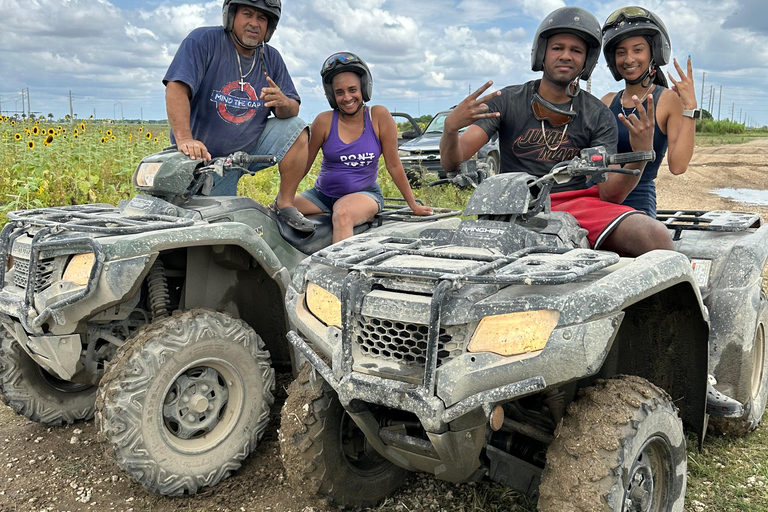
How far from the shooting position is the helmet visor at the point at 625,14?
4.08 meters

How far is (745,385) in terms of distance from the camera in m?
3.70

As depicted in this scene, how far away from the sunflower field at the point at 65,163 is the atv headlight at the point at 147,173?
338 centimetres

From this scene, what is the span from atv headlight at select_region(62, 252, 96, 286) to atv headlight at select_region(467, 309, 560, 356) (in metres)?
1.91

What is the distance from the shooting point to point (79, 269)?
10.6ft

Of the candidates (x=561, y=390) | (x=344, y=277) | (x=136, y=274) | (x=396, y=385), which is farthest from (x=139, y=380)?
(x=561, y=390)

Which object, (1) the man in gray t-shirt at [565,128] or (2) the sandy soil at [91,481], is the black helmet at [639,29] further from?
(2) the sandy soil at [91,481]

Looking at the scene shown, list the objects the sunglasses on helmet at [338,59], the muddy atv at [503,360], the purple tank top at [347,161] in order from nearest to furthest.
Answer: the muddy atv at [503,360] → the sunglasses on helmet at [338,59] → the purple tank top at [347,161]

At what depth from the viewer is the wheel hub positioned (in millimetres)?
3453

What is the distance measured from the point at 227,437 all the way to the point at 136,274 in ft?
3.26

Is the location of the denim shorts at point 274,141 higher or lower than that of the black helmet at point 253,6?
lower

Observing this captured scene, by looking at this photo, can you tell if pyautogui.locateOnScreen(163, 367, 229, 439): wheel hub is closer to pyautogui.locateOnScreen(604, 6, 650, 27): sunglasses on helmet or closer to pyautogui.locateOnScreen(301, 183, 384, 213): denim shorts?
pyautogui.locateOnScreen(301, 183, 384, 213): denim shorts

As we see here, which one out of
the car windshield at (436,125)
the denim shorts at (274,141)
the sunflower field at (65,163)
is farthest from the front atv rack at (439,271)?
the car windshield at (436,125)

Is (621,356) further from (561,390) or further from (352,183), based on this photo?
(352,183)

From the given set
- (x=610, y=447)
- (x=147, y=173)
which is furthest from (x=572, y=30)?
(x=147, y=173)
